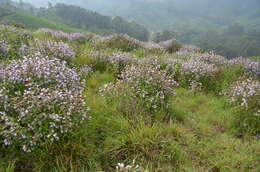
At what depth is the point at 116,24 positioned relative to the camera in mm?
96125

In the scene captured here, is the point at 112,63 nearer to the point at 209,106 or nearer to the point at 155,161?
the point at 209,106

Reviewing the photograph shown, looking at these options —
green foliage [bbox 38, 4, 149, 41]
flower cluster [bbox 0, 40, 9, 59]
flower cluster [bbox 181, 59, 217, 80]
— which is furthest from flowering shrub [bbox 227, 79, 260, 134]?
green foliage [bbox 38, 4, 149, 41]

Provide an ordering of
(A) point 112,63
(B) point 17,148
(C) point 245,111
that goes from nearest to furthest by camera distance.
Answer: (B) point 17,148
(C) point 245,111
(A) point 112,63

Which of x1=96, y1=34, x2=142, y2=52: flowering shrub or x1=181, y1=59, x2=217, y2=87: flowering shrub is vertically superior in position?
x1=96, y1=34, x2=142, y2=52: flowering shrub

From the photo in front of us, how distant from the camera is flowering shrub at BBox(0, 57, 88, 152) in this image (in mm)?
2547

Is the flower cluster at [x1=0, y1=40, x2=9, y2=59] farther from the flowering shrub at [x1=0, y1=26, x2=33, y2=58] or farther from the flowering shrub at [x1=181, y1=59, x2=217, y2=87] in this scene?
the flowering shrub at [x1=181, y1=59, x2=217, y2=87]

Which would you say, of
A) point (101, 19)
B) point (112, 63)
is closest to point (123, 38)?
point (112, 63)

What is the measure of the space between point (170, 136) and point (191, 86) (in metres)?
2.61

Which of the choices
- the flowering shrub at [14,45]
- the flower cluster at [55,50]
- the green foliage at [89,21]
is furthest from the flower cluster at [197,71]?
the green foliage at [89,21]

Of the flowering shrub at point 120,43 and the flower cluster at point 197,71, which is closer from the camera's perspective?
the flower cluster at point 197,71

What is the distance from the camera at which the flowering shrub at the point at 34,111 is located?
2.55 m

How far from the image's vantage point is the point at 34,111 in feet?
8.54

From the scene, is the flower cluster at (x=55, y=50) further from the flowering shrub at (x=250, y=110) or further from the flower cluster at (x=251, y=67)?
the flower cluster at (x=251, y=67)

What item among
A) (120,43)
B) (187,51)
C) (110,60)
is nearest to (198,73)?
(110,60)
